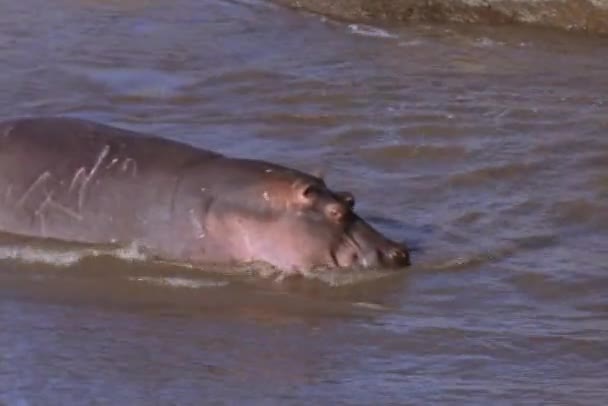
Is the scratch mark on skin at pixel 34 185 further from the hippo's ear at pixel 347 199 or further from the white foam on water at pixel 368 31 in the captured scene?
the white foam on water at pixel 368 31

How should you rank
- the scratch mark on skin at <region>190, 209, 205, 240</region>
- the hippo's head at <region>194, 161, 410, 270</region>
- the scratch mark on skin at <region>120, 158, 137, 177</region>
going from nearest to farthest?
the hippo's head at <region>194, 161, 410, 270</region>, the scratch mark on skin at <region>190, 209, 205, 240</region>, the scratch mark on skin at <region>120, 158, 137, 177</region>

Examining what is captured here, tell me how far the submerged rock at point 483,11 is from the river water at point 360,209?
23cm

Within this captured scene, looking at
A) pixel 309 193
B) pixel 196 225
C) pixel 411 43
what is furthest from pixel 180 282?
pixel 411 43

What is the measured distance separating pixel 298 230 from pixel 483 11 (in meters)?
5.57

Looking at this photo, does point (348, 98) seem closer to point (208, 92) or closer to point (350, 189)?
point (208, 92)

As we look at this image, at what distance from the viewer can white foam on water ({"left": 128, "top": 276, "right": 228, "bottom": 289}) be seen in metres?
6.51

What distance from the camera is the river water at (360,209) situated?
5434mm

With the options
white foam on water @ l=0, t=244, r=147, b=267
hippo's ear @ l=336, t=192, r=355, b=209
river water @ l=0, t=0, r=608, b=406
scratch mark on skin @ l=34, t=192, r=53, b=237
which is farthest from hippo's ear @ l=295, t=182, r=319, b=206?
scratch mark on skin @ l=34, t=192, r=53, b=237

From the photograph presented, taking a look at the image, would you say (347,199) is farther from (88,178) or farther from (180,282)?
(88,178)

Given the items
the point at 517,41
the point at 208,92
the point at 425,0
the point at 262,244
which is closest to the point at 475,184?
the point at 262,244

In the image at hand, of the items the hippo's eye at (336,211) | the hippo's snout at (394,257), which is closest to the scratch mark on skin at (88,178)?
the hippo's eye at (336,211)

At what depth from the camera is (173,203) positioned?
6.86 m

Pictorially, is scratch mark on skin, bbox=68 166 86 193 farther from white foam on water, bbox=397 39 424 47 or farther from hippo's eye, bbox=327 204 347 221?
white foam on water, bbox=397 39 424 47

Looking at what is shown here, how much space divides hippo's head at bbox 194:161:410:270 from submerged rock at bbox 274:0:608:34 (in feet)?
17.0
